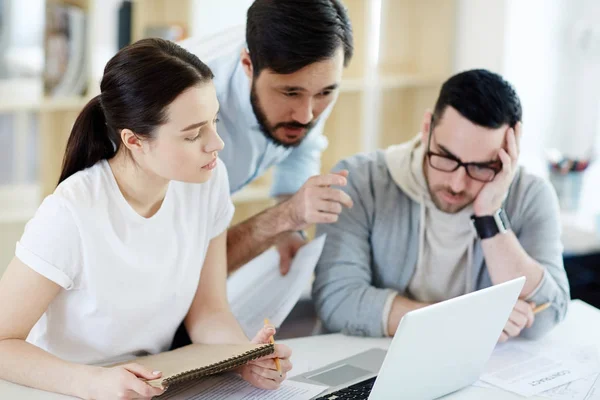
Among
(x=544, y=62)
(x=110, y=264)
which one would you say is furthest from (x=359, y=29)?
(x=110, y=264)

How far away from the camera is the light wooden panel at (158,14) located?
307 cm

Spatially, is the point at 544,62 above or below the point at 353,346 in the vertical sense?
above

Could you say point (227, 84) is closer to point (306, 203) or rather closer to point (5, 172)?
point (306, 203)

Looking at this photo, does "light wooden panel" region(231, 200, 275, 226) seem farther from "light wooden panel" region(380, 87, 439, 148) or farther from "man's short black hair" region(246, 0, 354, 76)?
"man's short black hair" region(246, 0, 354, 76)

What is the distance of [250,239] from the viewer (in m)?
1.98

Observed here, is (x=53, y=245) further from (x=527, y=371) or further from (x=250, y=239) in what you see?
(x=527, y=371)

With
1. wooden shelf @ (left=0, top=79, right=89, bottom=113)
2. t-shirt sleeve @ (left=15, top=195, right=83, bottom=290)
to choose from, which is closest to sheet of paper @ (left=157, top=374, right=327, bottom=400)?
t-shirt sleeve @ (left=15, top=195, right=83, bottom=290)

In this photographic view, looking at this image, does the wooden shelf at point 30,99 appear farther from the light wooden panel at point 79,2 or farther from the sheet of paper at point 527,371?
the sheet of paper at point 527,371

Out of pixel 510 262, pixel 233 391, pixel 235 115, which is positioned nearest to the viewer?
pixel 233 391

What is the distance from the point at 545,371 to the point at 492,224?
36cm

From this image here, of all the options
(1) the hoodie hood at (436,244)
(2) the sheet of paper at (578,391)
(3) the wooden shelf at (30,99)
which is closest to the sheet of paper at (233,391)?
(2) the sheet of paper at (578,391)

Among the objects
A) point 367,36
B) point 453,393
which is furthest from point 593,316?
point 367,36

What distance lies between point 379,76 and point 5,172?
1699 millimetres

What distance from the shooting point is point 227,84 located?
200 centimetres
